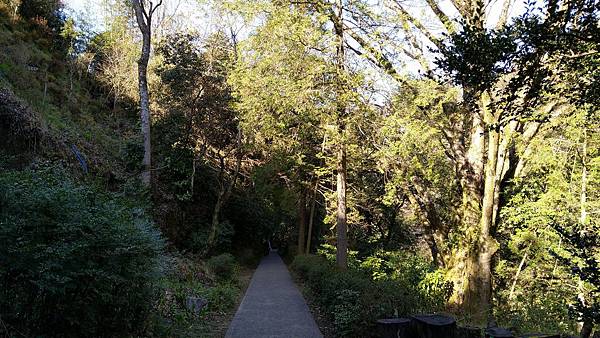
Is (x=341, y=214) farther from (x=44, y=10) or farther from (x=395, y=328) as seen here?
(x=44, y=10)

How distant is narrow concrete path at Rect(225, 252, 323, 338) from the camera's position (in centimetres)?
832

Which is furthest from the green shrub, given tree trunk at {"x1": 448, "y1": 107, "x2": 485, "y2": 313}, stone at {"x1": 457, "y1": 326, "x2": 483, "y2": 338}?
stone at {"x1": 457, "y1": 326, "x2": 483, "y2": 338}

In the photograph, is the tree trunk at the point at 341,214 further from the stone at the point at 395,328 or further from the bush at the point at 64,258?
the bush at the point at 64,258

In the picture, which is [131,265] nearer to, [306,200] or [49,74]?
[306,200]

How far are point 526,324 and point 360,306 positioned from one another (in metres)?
3.68

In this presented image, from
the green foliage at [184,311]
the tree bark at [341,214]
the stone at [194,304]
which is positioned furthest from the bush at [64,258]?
the tree bark at [341,214]

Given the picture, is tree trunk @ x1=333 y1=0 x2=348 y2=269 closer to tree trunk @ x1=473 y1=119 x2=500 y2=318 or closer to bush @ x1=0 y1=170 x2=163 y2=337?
tree trunk @ x1=473 y1=119 x2=500 y2=318

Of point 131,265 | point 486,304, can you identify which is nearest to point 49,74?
point 131,265

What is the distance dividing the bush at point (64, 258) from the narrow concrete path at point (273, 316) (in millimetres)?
3337

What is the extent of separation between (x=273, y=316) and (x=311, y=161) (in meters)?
10.1

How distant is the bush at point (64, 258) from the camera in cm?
393

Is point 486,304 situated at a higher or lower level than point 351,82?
lower

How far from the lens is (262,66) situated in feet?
36.7

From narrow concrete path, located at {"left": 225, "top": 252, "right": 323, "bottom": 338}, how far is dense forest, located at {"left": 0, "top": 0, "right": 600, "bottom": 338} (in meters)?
0.43
